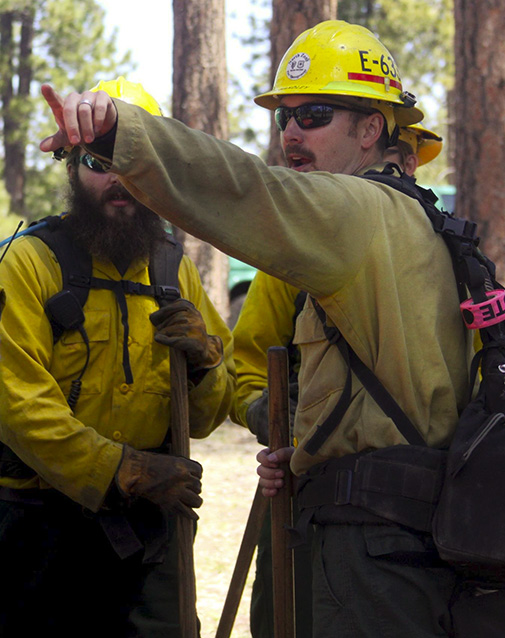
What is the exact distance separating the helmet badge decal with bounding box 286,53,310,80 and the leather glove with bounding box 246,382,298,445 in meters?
1.22

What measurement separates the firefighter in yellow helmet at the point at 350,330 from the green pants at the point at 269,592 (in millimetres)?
1070

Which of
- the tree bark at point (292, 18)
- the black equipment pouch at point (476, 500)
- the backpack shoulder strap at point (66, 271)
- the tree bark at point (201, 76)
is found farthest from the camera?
the tree bark at point (201, 76)

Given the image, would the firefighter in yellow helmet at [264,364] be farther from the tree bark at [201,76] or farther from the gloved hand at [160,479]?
the tree bark at [201,76]

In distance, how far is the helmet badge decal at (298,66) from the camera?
3.03 m

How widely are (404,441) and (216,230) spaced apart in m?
0.75

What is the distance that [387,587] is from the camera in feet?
7.52

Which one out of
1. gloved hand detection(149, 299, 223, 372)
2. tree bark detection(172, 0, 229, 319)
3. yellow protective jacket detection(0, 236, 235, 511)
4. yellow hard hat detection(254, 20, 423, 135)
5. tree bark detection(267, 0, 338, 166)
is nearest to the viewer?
yellow hard hat detection(254, 20, 423, 135)

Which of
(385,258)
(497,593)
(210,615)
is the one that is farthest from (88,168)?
(210,615)

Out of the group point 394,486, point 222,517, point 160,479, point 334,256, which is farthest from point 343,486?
point 222,517

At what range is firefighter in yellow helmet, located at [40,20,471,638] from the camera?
205 cm

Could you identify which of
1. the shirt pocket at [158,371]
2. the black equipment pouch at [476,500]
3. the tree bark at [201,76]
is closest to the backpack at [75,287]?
the shirt pocket at [158,371]

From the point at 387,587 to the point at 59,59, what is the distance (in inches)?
999

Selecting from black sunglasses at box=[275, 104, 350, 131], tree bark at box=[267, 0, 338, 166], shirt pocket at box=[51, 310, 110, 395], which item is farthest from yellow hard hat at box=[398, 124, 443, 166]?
tree bark at box=[267, 0, 338, 166]

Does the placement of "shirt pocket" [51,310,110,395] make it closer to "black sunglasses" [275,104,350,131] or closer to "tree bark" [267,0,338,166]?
"black sunglasses" [275,104,350,131]
